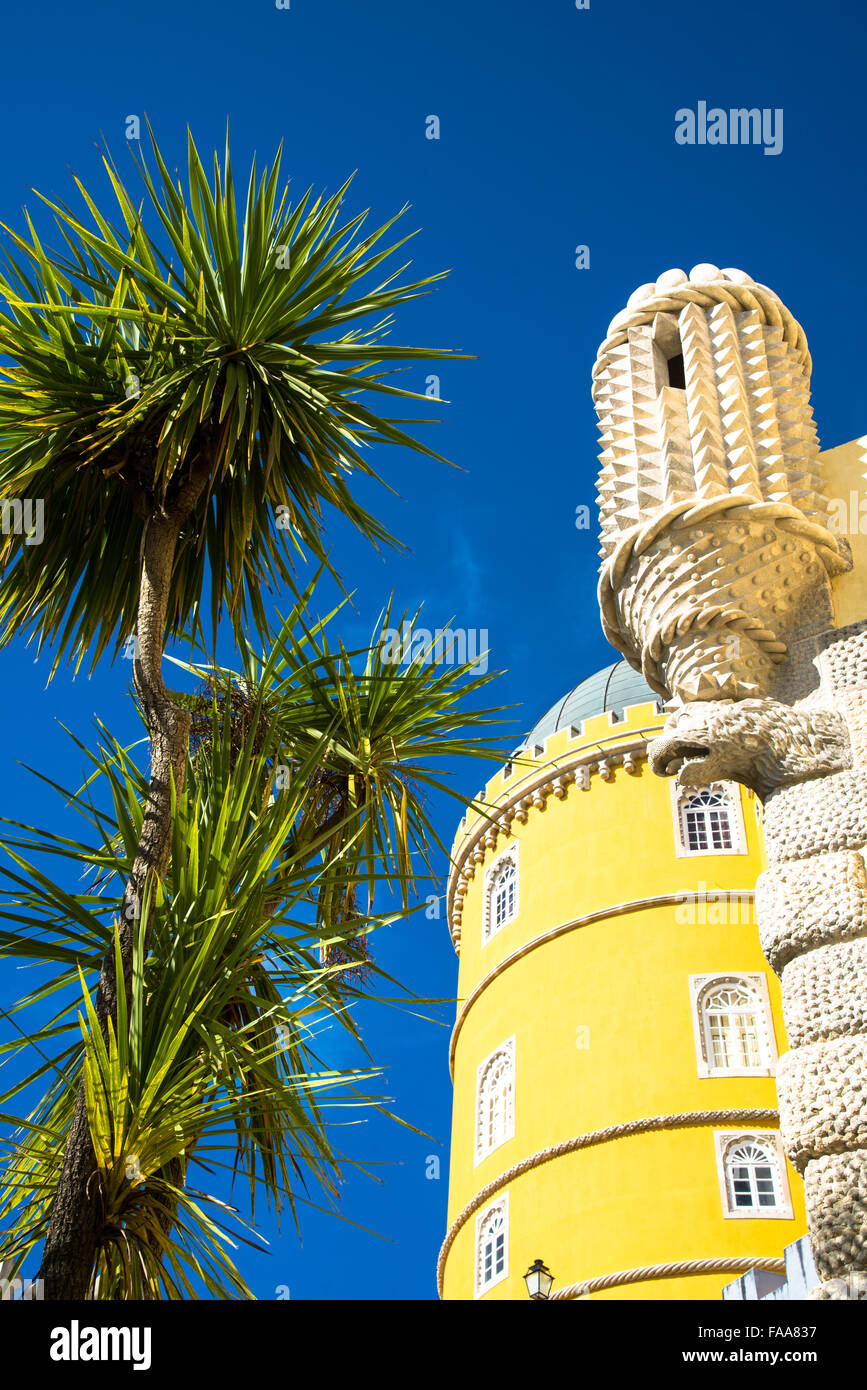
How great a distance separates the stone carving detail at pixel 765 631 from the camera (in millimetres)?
4078

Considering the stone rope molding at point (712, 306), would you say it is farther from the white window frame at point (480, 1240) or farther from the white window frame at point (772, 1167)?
the white window frame at point (480, 1240)

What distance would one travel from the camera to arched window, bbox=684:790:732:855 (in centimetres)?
2402

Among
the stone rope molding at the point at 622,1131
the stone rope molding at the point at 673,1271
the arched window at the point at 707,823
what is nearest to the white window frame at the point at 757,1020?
the stone rope molding at the point at 622,1131

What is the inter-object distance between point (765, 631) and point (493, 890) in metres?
22.9

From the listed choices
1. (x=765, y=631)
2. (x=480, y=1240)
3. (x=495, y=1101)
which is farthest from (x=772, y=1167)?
(x=765, y=631)

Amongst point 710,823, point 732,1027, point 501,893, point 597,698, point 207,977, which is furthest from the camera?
point 597,698

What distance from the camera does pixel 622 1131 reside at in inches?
834

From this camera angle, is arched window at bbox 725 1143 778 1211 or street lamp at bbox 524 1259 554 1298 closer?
street lamp at bbox 524 1259 554 1298

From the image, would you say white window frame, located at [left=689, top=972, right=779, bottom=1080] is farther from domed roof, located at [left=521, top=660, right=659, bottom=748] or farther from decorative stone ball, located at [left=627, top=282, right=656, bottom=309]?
decorative stone ball, located at [left=627, top=282, right=656, bottom=309]

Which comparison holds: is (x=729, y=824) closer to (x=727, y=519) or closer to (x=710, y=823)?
(x=710, y=823)

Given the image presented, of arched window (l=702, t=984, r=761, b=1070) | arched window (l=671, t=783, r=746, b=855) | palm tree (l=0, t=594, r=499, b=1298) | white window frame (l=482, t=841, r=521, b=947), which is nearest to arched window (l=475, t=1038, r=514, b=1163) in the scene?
white window frame (l=482, t=841, r=521, b=947)

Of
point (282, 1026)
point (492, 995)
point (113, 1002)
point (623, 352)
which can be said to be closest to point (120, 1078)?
point (113, 1002)

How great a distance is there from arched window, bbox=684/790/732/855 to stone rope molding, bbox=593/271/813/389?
60.9 feet

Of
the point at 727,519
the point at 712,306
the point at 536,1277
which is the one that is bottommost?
the point at 536,1277
